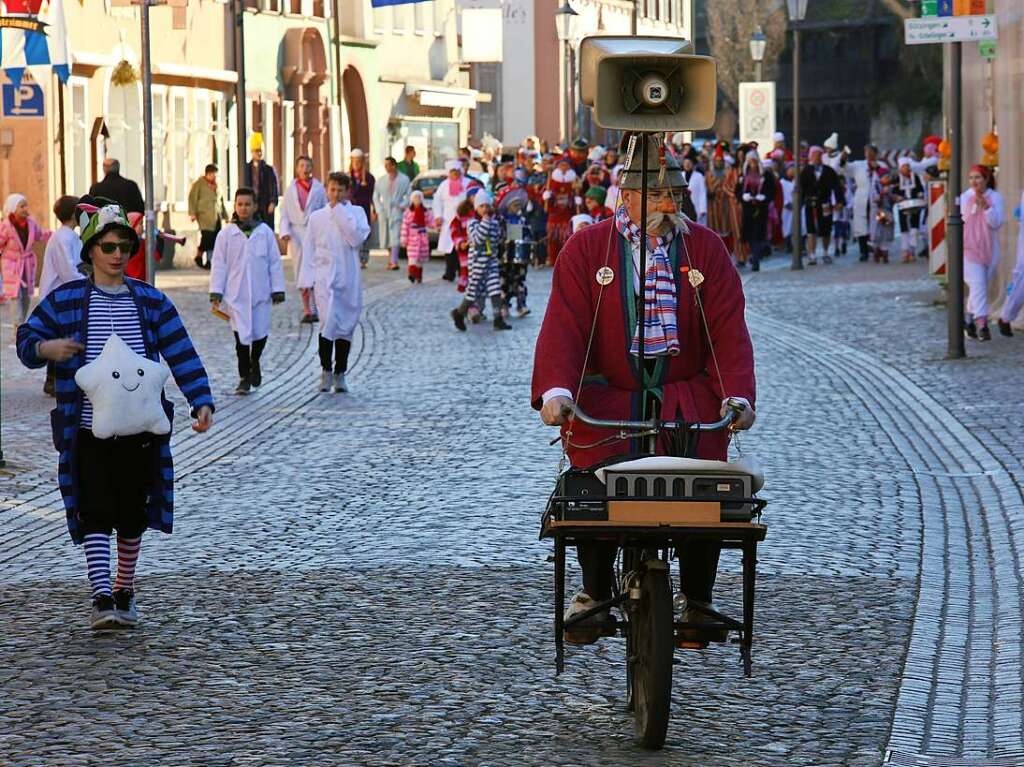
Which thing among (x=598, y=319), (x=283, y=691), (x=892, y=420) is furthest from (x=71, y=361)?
(x=892, y=420)

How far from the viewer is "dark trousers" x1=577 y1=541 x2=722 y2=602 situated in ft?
22.1

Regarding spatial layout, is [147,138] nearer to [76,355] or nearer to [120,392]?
[76,355]

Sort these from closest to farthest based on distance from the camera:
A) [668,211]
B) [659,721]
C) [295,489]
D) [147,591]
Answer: [659,721]
[668,211]
[147,591]
[295,489]

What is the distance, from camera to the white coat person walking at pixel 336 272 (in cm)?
1822

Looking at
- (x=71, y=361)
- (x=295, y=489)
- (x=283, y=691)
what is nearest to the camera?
(x=283, y=691)

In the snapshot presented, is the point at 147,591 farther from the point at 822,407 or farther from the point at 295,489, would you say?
the point at 822,407

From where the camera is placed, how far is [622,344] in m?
6.82

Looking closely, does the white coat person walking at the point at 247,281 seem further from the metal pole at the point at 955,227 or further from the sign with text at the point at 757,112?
the sign with text at the point at 757,112

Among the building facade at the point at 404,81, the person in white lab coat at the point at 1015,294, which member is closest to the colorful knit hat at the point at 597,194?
the person in white lab coat at the point at 1015,294

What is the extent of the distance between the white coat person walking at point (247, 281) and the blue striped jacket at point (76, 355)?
30.5 ft

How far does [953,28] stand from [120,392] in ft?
39.8

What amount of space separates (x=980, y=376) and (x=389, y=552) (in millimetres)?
9387

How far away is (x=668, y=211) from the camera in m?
6.79

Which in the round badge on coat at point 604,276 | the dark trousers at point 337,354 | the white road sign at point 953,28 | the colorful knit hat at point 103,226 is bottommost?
the dark trousers at point 337,354
